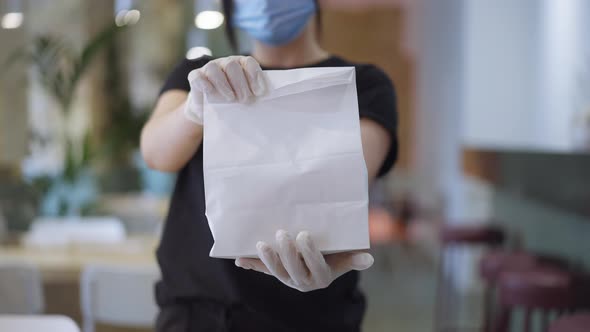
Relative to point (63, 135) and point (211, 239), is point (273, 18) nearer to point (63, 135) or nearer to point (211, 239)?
point (211, 239)

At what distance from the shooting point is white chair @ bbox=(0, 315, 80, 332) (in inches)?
50.3

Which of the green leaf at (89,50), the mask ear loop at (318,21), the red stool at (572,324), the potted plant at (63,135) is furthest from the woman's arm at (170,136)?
the green leaf at (89,50)

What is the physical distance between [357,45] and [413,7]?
90cm

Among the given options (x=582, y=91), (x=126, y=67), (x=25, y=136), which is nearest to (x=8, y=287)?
(x=25, y=136)

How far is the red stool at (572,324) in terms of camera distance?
6.03 ft

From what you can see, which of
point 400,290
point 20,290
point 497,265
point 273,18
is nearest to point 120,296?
point 20,290

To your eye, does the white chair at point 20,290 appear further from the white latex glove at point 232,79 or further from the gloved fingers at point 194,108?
the white latex glove at point 232,79

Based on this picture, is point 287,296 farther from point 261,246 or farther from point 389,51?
point 389,51

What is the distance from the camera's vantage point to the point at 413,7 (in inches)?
380

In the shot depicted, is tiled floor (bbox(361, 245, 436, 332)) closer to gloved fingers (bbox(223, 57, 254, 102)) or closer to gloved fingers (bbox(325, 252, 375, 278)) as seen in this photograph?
gloved fingers (bbox(325, 252, 375, 278))

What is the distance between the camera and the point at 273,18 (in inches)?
49.2

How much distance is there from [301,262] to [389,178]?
28.0ft

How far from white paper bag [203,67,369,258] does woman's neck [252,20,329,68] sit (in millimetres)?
416

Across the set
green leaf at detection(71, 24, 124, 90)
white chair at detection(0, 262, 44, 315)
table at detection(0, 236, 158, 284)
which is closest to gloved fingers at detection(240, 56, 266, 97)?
white chair at detection(0, 262, 44, 315)
